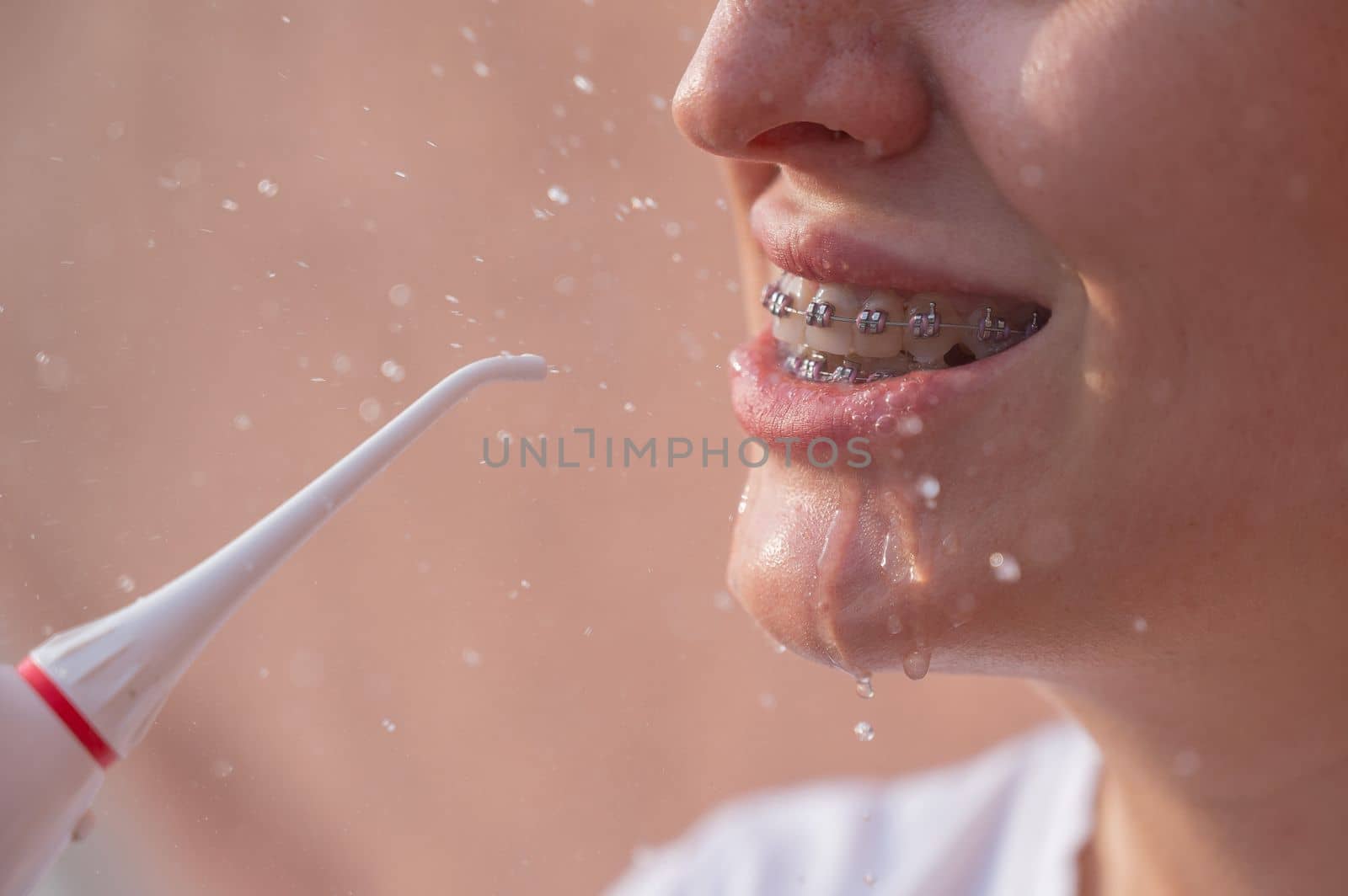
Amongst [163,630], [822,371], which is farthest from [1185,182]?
[163,630]

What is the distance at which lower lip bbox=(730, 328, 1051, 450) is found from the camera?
36 centimetres

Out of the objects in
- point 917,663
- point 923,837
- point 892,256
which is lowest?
point 923,837

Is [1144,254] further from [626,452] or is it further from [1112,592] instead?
[626,452]

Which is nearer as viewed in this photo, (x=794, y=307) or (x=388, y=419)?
(x=794, y=307)

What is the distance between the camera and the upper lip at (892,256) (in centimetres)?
35

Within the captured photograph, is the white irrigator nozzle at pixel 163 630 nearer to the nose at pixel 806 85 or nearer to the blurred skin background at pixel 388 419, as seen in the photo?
the nose at pixel 806 85

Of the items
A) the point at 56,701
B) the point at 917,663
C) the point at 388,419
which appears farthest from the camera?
the point at 388,419

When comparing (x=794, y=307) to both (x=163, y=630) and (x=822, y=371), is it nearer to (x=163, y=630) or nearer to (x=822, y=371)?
(x=822, y=371)

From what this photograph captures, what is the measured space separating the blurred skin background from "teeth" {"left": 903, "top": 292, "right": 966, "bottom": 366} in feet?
1.39

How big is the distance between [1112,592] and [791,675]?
66 centimetres

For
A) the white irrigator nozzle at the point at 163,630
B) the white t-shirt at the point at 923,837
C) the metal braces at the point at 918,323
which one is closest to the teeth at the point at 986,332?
Result: the metal braces at the point at 918,323

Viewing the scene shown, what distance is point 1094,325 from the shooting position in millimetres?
327

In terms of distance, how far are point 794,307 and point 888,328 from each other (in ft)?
0.16

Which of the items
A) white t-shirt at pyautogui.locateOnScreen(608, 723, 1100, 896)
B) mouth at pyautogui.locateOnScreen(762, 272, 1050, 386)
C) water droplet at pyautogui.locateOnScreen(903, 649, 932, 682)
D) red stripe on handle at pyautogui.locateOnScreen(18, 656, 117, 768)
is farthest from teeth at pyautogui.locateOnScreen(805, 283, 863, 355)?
white t-shirt at pyautogui.locateOnScreen(608, 723, 1100, 896)
